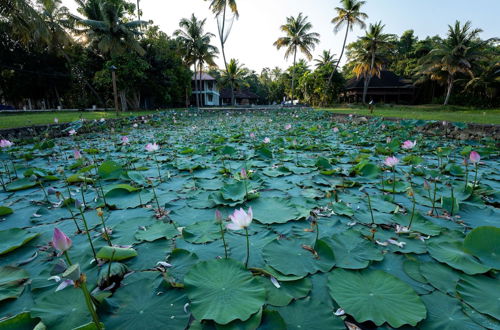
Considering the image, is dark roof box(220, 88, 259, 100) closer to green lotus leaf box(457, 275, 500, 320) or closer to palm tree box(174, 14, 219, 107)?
palm tree box(174, 14, 219, 107)

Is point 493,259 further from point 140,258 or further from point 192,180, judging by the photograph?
point 192,180

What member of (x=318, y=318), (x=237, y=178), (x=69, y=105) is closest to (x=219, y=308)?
(x=318, y=318)

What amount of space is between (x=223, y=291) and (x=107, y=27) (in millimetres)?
17400

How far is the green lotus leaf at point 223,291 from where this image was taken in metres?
0.84

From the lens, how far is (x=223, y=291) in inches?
Answer: 37.1

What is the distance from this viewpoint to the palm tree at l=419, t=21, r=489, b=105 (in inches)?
750

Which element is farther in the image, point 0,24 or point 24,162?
point 0,24

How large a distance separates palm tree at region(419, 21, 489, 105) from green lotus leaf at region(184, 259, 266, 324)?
2497 centimetres

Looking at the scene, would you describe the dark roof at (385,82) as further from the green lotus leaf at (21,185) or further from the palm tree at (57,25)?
the green lotus leaf at (21,185)

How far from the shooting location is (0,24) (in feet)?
46.1

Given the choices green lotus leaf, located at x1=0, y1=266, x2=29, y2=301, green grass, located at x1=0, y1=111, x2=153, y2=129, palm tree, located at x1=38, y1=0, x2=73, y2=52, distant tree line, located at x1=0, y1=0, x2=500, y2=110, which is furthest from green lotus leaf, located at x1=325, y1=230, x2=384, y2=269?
palm tree, located at x1=38, y1=0, x2=73, y2=52

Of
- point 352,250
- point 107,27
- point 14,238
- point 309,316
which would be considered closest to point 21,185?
point 14,238

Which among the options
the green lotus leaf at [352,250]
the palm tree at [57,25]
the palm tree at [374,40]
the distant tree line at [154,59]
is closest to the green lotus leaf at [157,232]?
the green lotus leaf at [352,250]

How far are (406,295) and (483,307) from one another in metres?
0.25
